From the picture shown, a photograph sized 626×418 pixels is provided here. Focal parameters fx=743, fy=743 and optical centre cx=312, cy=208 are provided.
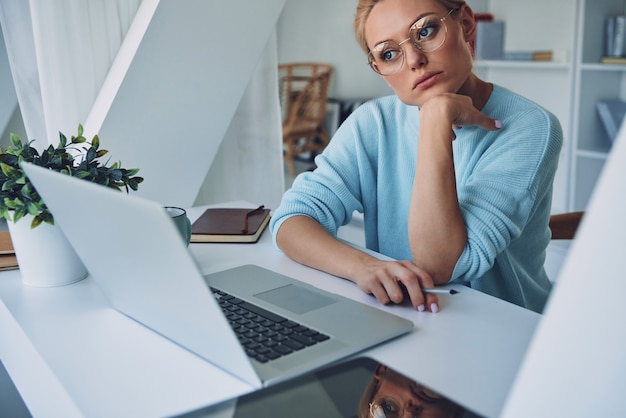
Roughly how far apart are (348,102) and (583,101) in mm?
2791

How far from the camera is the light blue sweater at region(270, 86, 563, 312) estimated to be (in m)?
1.21

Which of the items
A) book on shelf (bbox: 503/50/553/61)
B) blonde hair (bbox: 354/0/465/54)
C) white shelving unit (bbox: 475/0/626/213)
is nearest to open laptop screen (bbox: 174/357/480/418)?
blonde hair (bbox: 354/0/465/54)

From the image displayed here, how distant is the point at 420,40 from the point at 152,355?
28.3 inches

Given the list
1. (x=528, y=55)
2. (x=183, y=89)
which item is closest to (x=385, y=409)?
(x=183, y=89)

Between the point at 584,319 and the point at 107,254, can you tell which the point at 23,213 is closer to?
the point at 107,254

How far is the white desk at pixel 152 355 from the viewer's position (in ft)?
2.69

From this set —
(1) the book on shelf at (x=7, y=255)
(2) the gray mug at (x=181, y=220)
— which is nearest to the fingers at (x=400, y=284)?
(2) the gray mug at (x=181, y=220)

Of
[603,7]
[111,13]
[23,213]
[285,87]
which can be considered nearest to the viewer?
[23,213]

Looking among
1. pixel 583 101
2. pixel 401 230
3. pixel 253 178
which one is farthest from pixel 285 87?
pixel 401 230

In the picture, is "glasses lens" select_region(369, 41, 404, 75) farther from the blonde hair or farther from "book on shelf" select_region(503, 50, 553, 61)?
"book on shelf" select_region(503, 50, 553, 61)

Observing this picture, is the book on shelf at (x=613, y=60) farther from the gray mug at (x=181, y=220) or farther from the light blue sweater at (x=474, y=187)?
the gray mug at (x=181, y=220)

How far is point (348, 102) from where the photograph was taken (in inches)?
246

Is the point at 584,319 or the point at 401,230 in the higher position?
the point at 584,319

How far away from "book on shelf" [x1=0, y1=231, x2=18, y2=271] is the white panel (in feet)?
1.34
